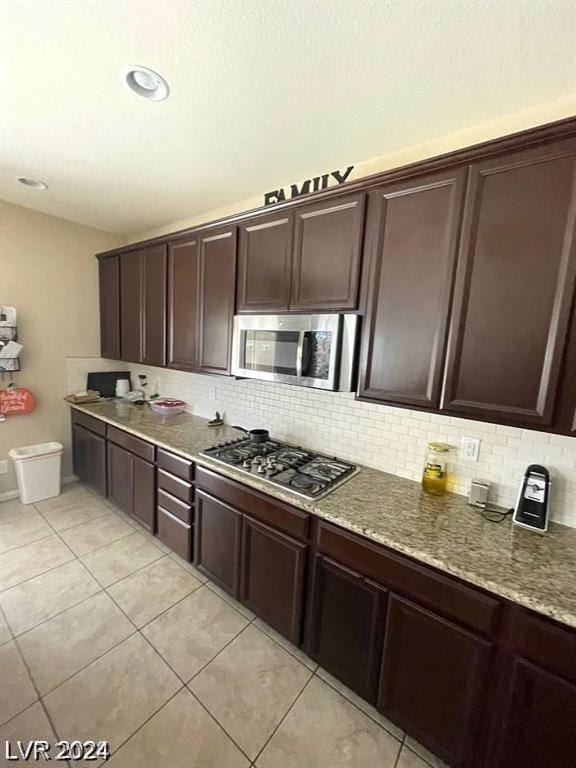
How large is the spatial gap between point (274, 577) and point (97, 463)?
2.20 metres

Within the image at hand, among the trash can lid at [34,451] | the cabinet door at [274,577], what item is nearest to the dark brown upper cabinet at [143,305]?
the trash can lid at [34,451]

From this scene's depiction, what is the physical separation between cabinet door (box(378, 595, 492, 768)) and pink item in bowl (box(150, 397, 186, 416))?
7.65ft

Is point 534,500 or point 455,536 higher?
point 534,500

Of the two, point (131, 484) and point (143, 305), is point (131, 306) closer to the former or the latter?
point (143, 305)

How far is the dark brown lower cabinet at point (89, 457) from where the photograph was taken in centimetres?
298

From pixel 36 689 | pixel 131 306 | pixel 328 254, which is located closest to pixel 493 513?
pixel 328 254

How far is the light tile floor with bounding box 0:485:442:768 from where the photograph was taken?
132 centimetres

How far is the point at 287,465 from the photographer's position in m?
1.93

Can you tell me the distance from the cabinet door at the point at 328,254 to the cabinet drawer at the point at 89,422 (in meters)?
2.19

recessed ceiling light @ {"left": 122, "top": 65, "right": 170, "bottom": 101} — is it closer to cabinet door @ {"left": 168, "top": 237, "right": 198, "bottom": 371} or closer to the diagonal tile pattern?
cabinet door @ {"left": 168, "top": 237, "right": 198, "bottom": 371}

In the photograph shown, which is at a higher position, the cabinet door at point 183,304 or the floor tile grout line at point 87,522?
the cabinet door at point 183,304

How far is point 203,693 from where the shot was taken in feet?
4.96

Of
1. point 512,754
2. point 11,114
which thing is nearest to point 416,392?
point 512,754

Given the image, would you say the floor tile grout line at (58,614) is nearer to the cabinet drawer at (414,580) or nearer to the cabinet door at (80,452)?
the cabinet door at (80,452)
